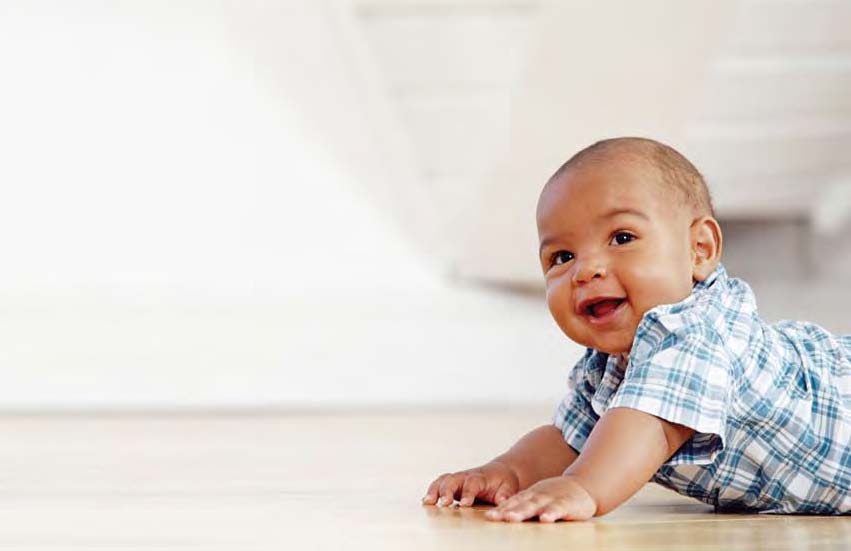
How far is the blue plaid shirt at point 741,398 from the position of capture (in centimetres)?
111

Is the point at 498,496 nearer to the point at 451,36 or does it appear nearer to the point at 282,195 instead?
the point at 451,36

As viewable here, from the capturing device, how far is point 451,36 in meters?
2.90

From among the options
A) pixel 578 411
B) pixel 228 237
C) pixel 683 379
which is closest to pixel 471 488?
pixel 578 411

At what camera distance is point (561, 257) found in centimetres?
123

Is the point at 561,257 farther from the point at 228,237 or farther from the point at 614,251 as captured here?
the point at 228,237

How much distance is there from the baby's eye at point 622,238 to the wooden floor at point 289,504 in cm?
24

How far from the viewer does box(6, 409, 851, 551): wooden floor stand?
95cm

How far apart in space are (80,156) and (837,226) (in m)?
2.20

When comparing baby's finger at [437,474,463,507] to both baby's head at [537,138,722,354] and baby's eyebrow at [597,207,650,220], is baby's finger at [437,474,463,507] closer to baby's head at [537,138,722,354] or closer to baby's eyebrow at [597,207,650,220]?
baby's head at [537,138,722,354]

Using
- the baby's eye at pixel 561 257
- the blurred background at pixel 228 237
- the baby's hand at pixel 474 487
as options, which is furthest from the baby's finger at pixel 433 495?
the blurred background at pixel 228 237

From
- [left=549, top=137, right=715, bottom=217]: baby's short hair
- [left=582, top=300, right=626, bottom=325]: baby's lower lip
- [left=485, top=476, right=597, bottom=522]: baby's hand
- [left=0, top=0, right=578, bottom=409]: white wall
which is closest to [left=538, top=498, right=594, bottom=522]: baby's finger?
[left=485, top=476, right=597, bottom=522]: baby's hand

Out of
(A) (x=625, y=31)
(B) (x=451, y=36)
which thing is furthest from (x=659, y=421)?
(B) (x=451, y=36)

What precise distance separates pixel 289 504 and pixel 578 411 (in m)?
0.30

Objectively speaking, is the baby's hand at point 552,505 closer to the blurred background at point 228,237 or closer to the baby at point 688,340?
the baby at point 688,340
